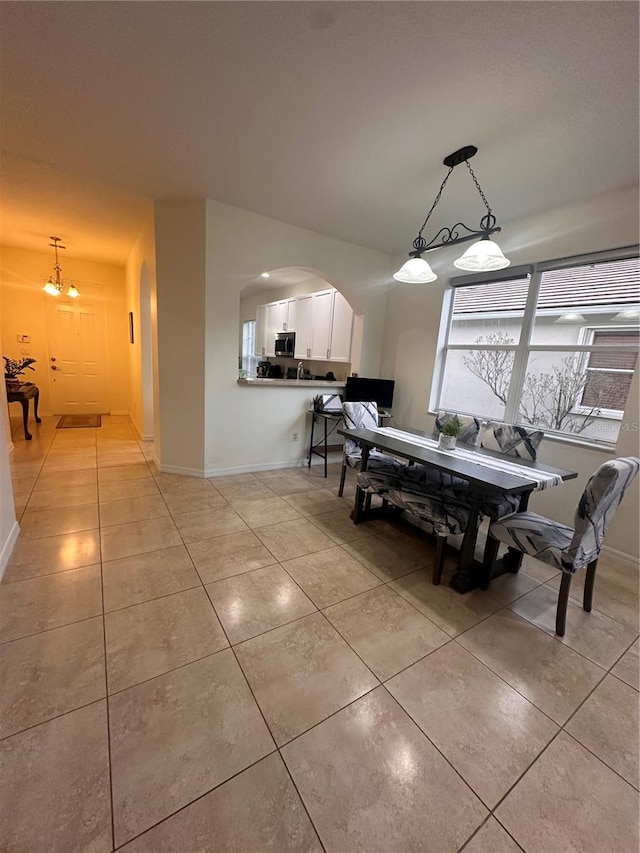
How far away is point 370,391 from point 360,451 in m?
1.14

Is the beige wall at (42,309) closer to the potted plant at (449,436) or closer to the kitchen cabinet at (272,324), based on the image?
the kitchen cabinet at (272,324)

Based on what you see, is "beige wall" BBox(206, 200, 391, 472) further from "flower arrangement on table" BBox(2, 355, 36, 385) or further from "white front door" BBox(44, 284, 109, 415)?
"white front door" BBox(44, 284, 109, 415)

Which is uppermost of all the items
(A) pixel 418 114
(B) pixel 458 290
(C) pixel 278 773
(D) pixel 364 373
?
(A) pixel 418 114

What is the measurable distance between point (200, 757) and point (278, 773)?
10.7 inches

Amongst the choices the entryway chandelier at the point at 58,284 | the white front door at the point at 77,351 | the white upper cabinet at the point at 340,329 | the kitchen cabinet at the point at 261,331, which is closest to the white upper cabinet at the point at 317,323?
the white upper cabinet at the point at 340,329

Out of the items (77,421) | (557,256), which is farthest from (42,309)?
(557,256)

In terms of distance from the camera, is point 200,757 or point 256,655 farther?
point 256,655

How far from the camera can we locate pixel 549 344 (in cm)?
301

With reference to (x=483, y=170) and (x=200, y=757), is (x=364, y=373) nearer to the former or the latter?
(x=483, y=170)

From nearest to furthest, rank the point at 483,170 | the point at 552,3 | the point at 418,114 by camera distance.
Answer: the point at 552,3 < the point at 418,114 < the point at 483,170

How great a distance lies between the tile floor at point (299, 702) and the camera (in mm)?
993

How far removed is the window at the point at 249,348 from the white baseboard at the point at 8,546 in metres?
5.02

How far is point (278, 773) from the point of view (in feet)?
3.62

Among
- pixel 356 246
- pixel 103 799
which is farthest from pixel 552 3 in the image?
pixel 103 799
